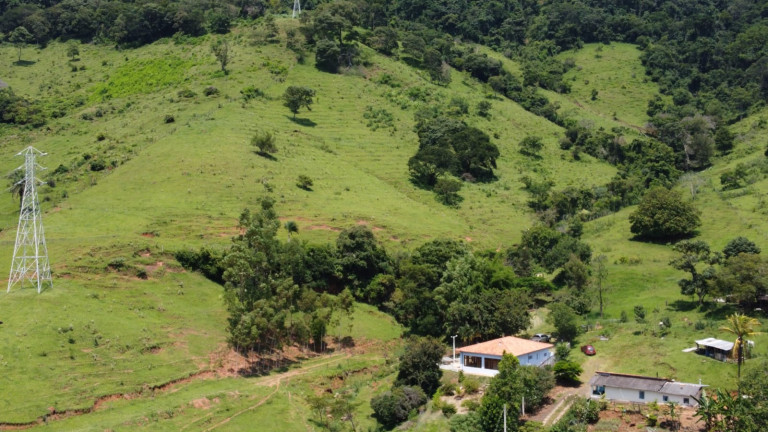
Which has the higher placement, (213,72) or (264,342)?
(213,72)

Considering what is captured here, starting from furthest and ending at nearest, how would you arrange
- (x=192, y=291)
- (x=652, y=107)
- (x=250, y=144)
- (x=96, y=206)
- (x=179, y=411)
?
(x=652, y=107), (x=250, y=144), (x=96, y=206), (x=192, y=291), (x=179, y=411)

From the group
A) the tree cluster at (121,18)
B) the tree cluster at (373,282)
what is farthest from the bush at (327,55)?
the tree cluster at (373,282)

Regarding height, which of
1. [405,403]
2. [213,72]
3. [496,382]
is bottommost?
[405,403]

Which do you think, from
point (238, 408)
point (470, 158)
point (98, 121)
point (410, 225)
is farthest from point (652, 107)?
point (238, 408)

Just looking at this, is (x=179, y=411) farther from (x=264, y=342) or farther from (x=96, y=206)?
(x=96, y=206)

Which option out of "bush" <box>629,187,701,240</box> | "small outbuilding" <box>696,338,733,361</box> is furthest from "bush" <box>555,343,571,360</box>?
"bush" <box>629,187,701,240</box>

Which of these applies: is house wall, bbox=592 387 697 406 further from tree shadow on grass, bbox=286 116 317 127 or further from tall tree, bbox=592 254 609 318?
tree shadow on grass, bbox=286 116 317 127

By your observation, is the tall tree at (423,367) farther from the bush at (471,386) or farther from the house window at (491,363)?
the house window at (491,363)
